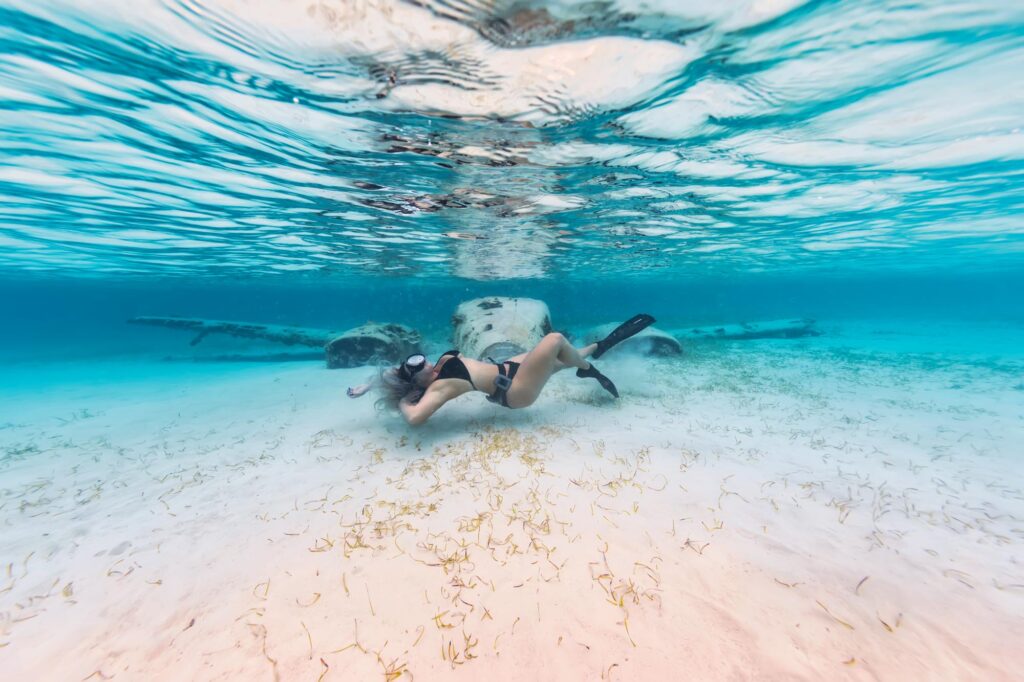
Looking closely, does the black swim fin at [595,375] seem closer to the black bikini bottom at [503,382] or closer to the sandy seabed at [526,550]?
the sandy seabed at [526,550]

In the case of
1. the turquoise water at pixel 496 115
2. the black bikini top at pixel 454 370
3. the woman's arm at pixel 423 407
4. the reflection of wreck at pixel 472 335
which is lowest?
the reflection of wreck at pixel 472 335

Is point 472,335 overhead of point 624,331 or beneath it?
beneath

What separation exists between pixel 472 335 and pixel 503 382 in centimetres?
630

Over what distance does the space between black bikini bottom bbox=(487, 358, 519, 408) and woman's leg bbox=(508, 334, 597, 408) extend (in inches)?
4.1

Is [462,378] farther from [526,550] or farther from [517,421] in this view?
[526,550]

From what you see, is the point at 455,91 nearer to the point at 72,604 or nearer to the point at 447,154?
the point at 447,154

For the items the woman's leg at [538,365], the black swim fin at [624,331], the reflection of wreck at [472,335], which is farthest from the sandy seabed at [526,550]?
the reflection of wreck at [472,335]

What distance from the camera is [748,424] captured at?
7.83 metres

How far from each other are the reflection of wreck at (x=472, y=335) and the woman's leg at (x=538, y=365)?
4255 millimetres

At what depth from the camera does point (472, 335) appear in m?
13.4

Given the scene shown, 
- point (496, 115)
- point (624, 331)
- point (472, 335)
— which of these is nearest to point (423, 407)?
point (624, 331)

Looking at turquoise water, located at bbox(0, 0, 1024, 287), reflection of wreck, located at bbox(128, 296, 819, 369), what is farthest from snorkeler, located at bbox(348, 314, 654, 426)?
turquoise water, located at bbox(0, 0, 1024, 287)

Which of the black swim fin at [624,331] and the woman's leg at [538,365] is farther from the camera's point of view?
the black swim fin at [624,331]

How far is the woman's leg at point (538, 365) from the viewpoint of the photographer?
700 centimetres
